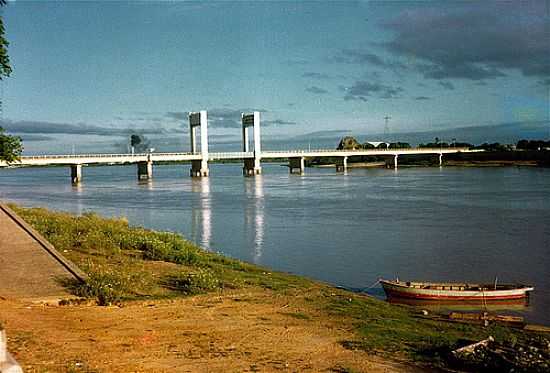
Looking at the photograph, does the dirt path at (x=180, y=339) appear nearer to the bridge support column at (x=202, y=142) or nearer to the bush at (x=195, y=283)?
the bush at (x=195, y=283)

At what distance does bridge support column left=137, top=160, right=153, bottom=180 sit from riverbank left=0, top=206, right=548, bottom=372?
11108 cm

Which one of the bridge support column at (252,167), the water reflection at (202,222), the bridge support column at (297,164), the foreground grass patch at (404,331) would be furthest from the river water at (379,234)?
the bridge support column at (297,164)

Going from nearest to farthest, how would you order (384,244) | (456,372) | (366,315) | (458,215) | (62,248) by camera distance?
(456,372) < (366,315) < (62,248) < (384,244) < (458,215)

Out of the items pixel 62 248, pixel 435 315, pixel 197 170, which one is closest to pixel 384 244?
pixel 435 315

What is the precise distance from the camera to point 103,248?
2028cm

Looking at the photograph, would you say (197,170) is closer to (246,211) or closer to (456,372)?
(246,211)

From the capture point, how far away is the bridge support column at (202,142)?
5371 inches

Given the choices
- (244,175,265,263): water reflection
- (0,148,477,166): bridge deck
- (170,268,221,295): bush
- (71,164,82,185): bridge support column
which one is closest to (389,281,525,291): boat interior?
(170,268,221,295): bush

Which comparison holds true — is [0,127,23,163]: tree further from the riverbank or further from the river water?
the river water

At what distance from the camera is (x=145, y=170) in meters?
132

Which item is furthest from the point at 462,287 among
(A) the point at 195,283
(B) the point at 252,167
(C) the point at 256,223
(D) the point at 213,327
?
(B) the point at 252,167

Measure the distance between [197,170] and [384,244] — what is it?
112 m

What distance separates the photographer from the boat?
1839 cm

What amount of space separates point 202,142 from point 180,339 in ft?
414
